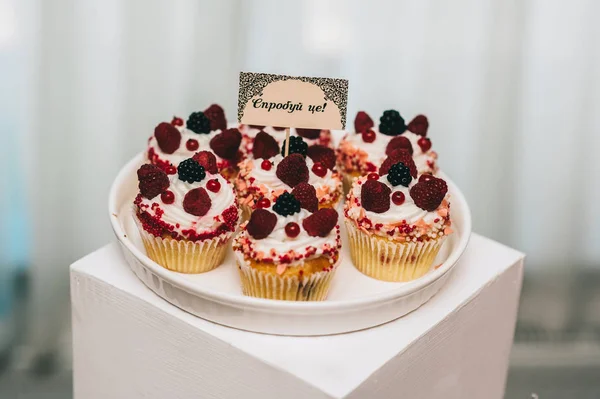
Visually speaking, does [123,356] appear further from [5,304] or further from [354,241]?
[5,304]

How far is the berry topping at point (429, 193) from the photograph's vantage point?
1.57 metres

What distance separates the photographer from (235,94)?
271 centimetres

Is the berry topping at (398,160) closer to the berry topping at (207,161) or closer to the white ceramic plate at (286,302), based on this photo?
the white ceramic plate at (286,302)

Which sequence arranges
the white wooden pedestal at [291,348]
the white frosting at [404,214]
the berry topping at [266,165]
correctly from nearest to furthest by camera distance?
the white wooden pedestal at [291,348], the white frosting at [404,214], the berry topping at [266,165]

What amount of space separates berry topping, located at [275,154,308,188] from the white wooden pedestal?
347 millimetres

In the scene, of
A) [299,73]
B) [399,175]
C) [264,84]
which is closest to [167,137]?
[264,84]

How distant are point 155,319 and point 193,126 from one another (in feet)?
1.72

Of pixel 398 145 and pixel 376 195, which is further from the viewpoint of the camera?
pixel 398 145

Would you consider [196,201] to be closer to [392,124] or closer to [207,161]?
[207,161]

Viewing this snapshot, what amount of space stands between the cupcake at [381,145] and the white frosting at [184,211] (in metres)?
0.40

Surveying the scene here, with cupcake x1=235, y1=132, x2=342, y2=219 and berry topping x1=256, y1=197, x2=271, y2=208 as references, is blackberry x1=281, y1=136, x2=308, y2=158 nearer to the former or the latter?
cupcake x1=235, y1=132, x2=342, y2=219

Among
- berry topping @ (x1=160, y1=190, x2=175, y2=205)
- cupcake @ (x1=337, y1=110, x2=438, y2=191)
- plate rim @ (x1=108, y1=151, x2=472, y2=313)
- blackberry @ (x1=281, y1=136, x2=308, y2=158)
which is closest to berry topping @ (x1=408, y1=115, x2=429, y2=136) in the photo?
cupcake @ (x1=337, y1=110, x2=438, y2=191)

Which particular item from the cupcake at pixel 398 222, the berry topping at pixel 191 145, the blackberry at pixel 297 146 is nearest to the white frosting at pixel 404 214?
the cupcake at pixel 398 222

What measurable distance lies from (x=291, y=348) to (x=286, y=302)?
8 centimetres
